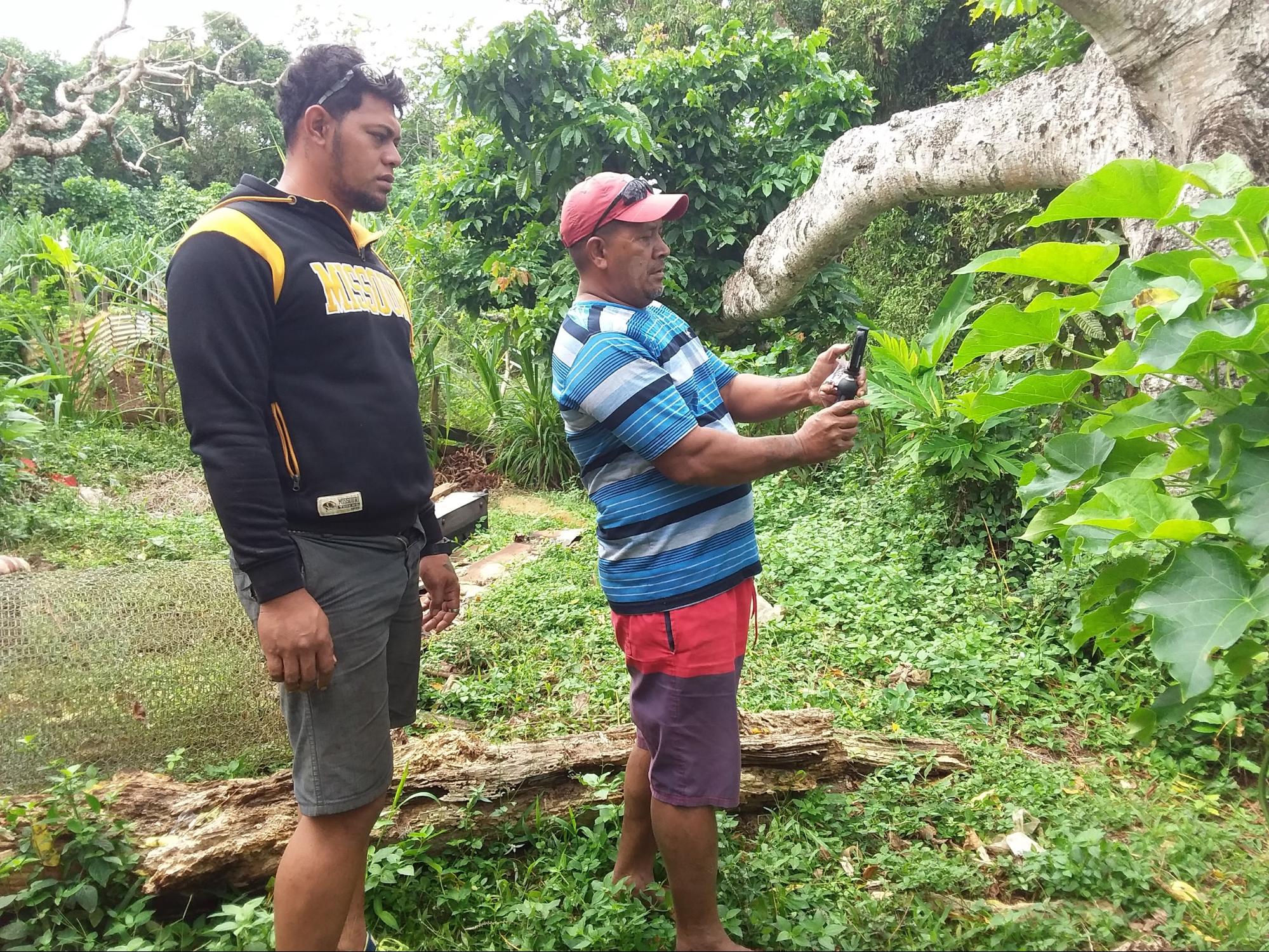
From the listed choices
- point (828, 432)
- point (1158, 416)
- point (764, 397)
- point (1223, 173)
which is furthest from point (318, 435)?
point (1223, 173)

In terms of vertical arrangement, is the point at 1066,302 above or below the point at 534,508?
above

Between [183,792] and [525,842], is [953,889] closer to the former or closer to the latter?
[525,842]

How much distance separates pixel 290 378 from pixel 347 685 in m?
0.60

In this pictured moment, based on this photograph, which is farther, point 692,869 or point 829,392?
point 829,392

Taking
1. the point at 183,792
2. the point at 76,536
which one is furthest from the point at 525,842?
the point at 76,536

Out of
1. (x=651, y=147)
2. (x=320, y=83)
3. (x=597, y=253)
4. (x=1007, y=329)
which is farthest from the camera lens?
(x=651, y=147)

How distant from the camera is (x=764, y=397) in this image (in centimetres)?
219

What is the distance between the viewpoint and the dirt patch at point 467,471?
23.7 ft

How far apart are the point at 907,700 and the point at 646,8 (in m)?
10.2

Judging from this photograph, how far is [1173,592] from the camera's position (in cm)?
122

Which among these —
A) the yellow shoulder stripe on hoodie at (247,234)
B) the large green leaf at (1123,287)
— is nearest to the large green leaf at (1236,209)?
the large green leaf at (1123,287)

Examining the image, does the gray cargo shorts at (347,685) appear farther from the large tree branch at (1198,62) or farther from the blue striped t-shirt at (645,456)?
the large tree branch at (1198,62)

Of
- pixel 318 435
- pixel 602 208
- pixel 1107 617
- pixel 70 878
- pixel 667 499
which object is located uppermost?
pixel 602 208

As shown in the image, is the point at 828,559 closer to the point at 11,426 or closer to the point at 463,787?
the point at 463,787
